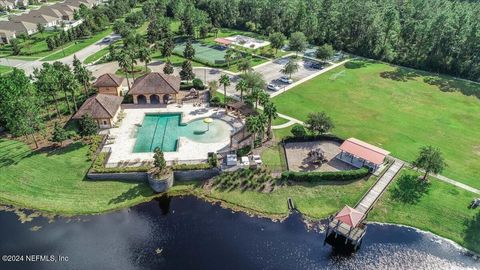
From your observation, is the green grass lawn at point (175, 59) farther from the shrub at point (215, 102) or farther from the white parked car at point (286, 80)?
the shrub at point (215, 102)

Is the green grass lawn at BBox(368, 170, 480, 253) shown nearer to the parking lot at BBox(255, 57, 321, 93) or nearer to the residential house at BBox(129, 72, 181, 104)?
the parking lot at BBox(255, 57, 321, 93)

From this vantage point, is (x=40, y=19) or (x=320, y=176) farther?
(x=40, y=19)

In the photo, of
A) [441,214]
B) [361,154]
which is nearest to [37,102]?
[361,154]

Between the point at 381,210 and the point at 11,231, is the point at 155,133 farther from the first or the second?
the point at 381,210

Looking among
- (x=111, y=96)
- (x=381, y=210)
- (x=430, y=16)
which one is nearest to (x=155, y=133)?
Result: (x=111, y=96)

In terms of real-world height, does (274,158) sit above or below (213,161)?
below

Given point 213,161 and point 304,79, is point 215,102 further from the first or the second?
point 304,79
